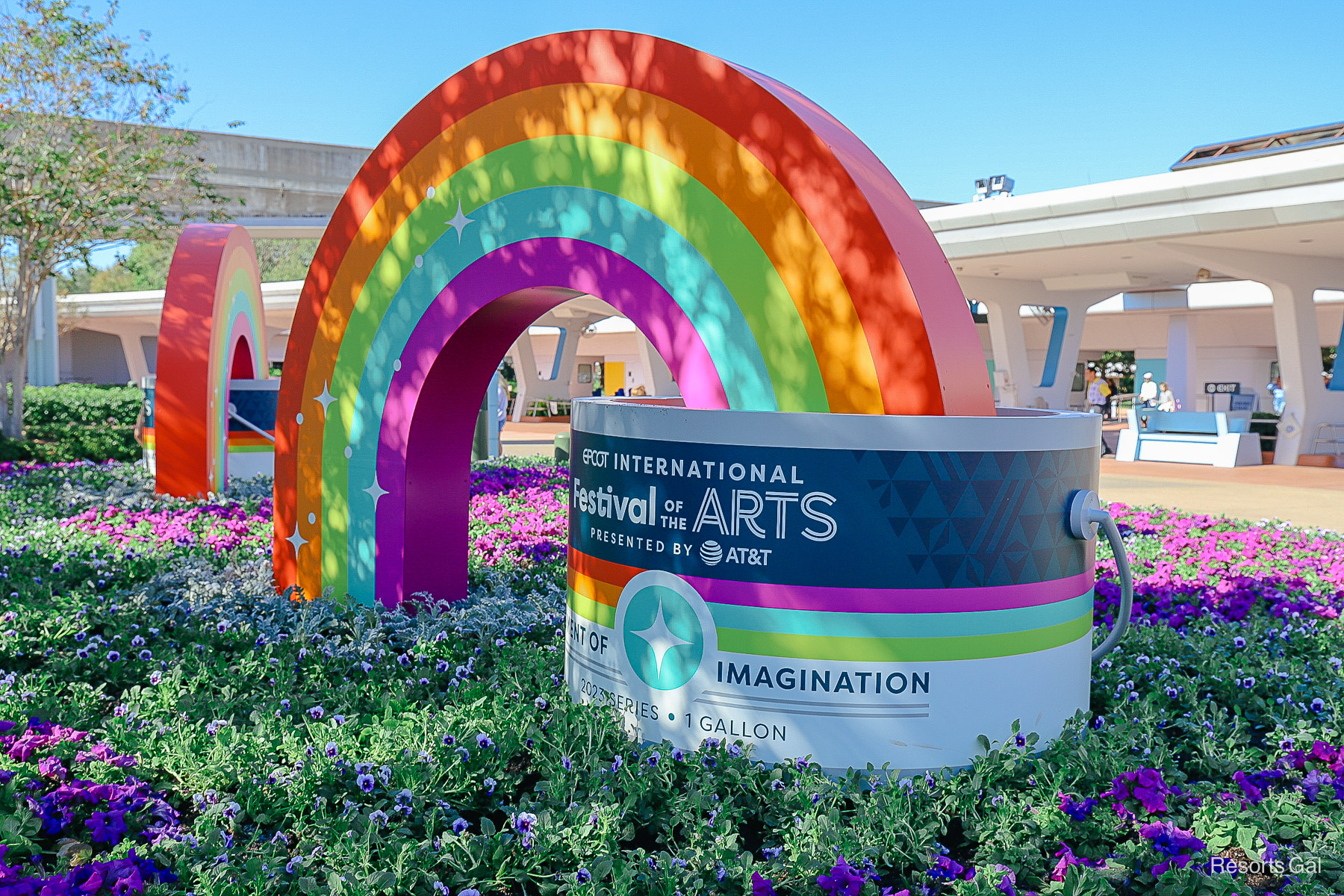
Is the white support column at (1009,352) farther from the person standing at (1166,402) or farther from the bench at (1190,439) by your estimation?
the bench at (1190,439)

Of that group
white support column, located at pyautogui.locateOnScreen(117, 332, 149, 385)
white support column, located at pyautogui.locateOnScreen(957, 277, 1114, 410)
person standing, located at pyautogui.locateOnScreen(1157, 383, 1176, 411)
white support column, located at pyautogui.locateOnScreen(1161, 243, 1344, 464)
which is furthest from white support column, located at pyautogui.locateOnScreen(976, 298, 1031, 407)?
white support column, located at pyautogui.locateOnScreen(117, 332, 149, 385)

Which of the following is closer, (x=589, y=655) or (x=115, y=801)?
(x=115, y=801)

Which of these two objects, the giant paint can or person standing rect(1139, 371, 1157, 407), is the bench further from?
the giant paint can

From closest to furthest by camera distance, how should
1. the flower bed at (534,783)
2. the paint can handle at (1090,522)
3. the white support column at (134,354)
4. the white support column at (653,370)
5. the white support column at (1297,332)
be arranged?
the flower bed at (534,783) → the paint can handle at (1090,522) → the white support column at (1297,332) → the white support column at (653,370) → the white support column at (134,354)

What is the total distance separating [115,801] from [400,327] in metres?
3.00

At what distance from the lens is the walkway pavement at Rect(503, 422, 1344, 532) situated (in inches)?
489

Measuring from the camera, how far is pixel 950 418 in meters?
3.36

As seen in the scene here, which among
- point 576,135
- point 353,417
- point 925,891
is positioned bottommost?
point 925,891

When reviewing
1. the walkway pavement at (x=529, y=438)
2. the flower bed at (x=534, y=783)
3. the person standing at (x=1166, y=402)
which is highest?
the person standing at (x=1166, y=402)

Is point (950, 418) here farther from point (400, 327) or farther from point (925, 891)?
point (400, 327)

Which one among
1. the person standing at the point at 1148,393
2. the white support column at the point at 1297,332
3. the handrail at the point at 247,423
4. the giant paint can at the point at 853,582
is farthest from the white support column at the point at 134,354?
the giant paint can at the point at 853,582

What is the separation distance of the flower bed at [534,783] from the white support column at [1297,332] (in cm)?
1593

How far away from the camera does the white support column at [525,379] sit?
36.9m

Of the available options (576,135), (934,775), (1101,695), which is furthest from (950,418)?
(576,135)
